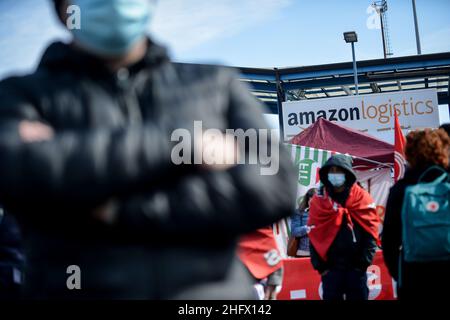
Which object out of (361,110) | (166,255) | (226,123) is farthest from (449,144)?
(361,110)

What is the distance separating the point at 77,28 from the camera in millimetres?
1250

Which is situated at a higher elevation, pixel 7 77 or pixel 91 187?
pixel 7 77

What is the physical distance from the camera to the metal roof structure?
20453 mm

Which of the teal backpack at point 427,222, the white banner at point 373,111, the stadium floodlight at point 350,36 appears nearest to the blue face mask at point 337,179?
the teal backpack at point 427,222

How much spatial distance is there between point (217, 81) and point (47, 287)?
611mm

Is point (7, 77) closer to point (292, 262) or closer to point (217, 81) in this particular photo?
point (217, 81)

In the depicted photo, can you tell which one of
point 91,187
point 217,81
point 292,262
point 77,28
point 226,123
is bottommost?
point 292,262

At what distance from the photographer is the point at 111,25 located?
120 centimetres

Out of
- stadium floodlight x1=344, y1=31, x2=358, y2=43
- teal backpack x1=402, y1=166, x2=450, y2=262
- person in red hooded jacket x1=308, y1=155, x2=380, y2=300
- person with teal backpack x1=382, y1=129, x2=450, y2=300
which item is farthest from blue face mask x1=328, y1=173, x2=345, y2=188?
stadium floodlight x1=344, y1=31, x2=358, y2=43

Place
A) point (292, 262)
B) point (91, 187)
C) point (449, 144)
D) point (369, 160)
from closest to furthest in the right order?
point (91, 187), point (449, 144), point (292, 262), point (369, 160)

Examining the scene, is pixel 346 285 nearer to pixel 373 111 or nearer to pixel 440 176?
pixel 440 176

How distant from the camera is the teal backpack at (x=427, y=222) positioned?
10.5 ft

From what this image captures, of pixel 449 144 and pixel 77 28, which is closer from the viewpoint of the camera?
pixel 77 28

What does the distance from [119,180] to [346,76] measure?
2187cm
